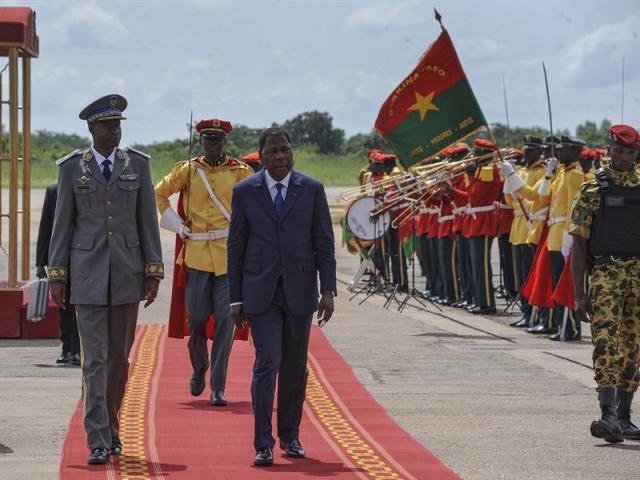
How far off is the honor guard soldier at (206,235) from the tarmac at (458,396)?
1.05 m

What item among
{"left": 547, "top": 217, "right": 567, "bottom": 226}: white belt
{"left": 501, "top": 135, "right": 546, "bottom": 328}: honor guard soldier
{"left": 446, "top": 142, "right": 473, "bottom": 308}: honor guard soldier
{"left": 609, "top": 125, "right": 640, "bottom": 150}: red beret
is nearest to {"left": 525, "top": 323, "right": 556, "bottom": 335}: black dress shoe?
{"left": 501, "top": 135, "right": 546, "bottom": 328}: honor guard soldier

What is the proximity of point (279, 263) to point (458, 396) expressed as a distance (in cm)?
357

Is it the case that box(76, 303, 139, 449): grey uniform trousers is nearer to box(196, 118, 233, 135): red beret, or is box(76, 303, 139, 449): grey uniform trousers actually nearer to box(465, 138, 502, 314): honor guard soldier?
box(196, 118, 233, 135): red beret

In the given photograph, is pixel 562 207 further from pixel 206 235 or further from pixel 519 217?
pixel 206 235

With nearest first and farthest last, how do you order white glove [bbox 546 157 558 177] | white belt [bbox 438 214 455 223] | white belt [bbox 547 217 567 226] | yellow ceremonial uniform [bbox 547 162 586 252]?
yellow ceremonial uniform [bbox 547 162 586 252] → white belt [bbox 547 217 567 226] → white glove [bbox 546 157 558 177] → white belt [bbox 438 214 455 223]

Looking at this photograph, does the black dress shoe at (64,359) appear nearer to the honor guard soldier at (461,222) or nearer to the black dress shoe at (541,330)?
the black dress shoe at (541,330)

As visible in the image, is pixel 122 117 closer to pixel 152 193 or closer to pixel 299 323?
pixel 152 193

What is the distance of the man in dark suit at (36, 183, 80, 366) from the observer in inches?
542

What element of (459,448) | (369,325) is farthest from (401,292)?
(459,448)

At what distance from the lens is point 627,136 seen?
10.2m

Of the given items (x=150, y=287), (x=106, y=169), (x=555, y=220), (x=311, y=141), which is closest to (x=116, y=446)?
(x=150, y=287)

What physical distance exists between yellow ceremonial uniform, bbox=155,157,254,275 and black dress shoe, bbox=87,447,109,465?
2891 mm

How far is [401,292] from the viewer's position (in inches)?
979

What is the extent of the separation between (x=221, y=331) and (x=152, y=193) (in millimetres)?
2383
